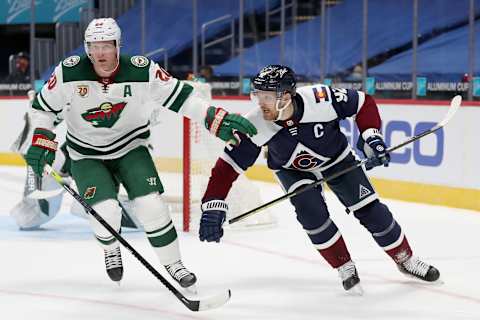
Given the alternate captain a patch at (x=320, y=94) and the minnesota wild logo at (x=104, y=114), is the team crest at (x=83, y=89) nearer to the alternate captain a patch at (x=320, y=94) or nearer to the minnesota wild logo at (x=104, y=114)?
the minnesota wild logo at (x=104, y=114)

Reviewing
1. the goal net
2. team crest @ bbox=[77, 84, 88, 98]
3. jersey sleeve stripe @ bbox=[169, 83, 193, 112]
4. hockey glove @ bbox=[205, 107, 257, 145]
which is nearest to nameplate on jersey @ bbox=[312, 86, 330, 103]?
hockey glove @ bbox=[205, 107, 257, 145]

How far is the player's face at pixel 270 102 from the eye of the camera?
378 centimetres

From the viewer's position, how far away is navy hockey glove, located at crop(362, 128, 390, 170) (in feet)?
12.6

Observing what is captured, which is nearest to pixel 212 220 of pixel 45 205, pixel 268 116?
pixel 268 116

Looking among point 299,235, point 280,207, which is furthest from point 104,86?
point 280,207

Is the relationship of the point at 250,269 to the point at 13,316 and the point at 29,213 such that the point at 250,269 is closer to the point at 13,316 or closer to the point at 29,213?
the point at 13,316

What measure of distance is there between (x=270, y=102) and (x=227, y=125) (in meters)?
0.21

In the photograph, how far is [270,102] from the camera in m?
3.79

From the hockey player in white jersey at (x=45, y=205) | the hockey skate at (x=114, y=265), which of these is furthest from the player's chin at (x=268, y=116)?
the hockey player in white jersey at (x=45, y=205)

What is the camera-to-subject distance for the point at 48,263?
15.9 ft

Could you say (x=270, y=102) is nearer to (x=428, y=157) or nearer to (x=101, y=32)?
(x=101, y=32)

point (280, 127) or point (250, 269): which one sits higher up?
point (280, 127)

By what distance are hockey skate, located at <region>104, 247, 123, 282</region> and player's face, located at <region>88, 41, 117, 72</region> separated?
79 cm

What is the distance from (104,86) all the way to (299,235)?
2.27m
